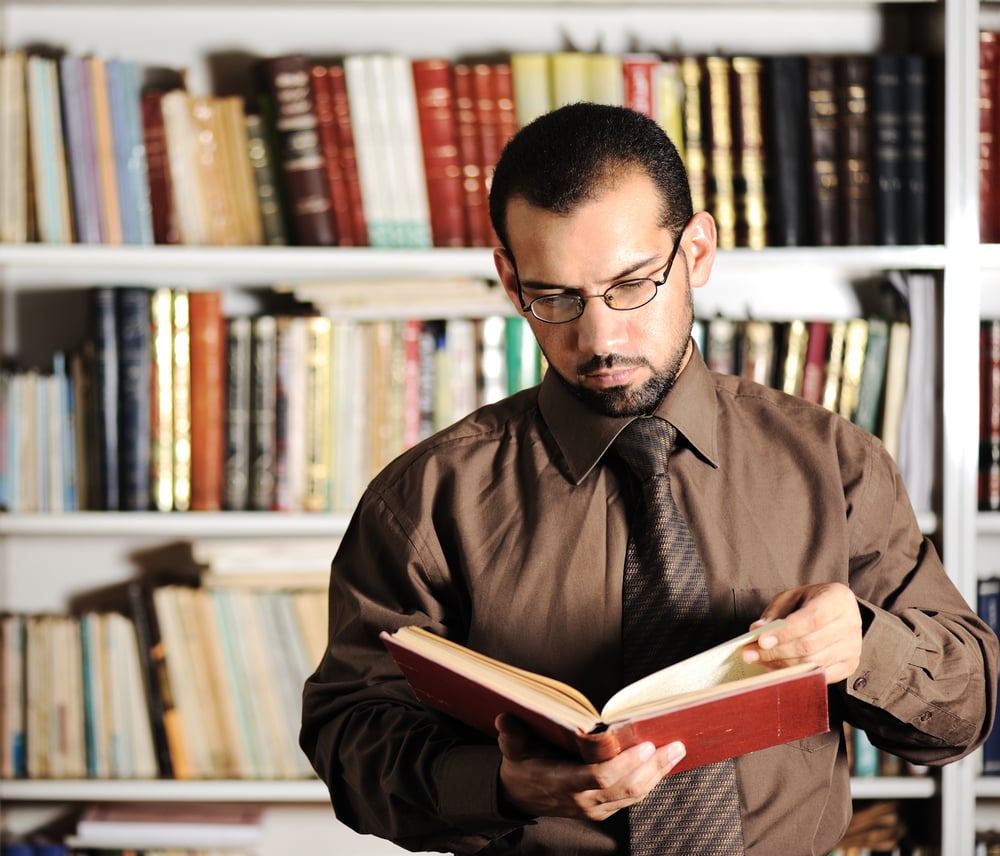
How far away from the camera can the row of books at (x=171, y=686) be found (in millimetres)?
1832

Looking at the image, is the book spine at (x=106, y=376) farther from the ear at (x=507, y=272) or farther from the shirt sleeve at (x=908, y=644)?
the shirt sleeve at (x=908, y=644)

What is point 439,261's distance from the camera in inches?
69.6

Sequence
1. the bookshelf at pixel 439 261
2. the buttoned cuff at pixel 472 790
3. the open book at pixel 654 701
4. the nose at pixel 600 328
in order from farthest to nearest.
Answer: the bookshelf at pixel 439 261 < the nose at pixel 600 328 < the buttoned cuff at pixel 472 790 < the open book at pixel 654 701

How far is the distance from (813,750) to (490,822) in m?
0.33

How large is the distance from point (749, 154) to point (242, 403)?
0.89m

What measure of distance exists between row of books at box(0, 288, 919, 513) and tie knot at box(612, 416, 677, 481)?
0.68m

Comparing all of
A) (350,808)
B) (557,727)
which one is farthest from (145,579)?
(557,727)

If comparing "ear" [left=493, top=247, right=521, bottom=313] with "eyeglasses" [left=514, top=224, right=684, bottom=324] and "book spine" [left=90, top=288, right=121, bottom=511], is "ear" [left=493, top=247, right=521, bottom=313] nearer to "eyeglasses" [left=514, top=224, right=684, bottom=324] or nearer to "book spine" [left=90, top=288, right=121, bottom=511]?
"eyeglasses" [left=514, top=224, right=684, bottom=324]

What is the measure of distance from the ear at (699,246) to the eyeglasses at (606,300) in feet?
0.17

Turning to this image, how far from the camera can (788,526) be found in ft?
3.69

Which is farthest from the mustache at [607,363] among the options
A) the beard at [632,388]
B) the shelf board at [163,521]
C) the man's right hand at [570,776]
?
the shelf board at [163,521]

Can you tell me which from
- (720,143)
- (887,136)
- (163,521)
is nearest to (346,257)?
(163,521)

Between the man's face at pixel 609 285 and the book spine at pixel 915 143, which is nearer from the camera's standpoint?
the man's face at pixel 609 285

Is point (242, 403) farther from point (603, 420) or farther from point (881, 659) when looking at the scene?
point (881, 659)
